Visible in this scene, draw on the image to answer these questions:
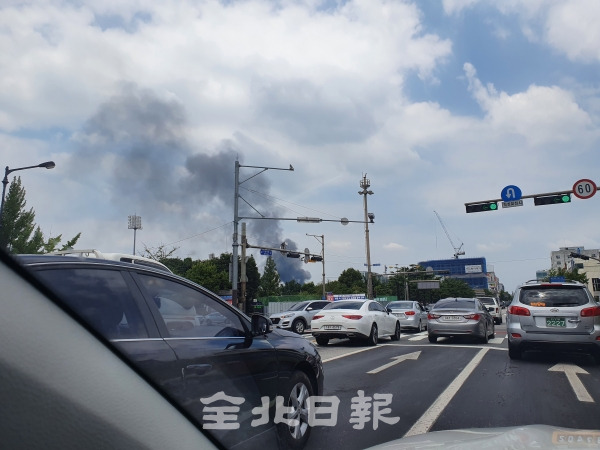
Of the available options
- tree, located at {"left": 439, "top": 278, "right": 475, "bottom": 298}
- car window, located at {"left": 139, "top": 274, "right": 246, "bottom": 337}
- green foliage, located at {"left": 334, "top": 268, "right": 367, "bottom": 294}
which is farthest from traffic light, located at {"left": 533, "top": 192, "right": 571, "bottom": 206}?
tree, located at {"left": 439, "top": 278, "right": 475, "bottom": 298}

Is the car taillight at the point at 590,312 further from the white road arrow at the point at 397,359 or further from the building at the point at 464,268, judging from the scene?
the building at the point at 464,268

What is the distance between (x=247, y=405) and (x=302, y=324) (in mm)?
15749

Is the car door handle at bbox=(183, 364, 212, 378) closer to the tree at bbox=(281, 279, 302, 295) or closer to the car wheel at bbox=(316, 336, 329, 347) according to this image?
the car wheel at bbox=(316, 336, 329, 347)

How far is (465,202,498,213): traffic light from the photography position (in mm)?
19766

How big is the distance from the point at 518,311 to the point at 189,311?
7905 mm

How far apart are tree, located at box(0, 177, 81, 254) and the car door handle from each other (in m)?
0.99

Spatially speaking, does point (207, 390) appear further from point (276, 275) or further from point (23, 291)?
point (276, 275)

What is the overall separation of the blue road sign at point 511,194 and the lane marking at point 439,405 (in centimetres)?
1089

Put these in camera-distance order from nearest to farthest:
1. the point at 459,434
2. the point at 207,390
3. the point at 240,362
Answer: the point at 207,390 < the point at 459,434 < the point at 240,362

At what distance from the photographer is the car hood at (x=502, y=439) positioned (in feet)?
8.05

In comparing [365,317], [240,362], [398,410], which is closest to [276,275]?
[365,317]

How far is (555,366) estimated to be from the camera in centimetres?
911

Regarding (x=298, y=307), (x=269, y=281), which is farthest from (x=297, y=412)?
(x=269, y=281)

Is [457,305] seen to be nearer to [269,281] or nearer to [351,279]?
[269,281]
